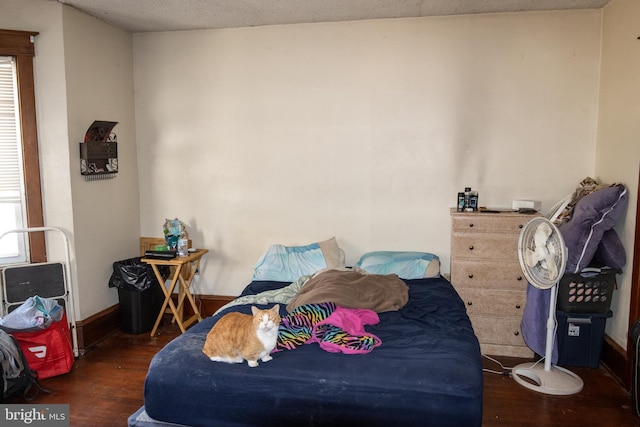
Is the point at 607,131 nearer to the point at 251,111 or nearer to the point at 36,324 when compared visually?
the point at 251,111

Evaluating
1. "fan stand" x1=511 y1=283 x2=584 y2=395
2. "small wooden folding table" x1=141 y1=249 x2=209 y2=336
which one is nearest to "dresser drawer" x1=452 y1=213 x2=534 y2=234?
"fan stand" x1=511 y1=283 x2=584 y2=395

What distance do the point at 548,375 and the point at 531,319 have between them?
1.32ft

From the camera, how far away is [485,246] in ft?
12.3

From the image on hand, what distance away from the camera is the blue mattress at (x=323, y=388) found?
7.51ft

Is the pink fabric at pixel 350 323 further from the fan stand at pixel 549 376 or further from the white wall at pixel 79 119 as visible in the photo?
the white wall at pixel 79 119

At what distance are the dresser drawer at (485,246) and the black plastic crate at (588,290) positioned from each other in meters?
0.41

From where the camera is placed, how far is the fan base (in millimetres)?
3188

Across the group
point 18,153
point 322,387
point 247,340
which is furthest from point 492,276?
point 18,153

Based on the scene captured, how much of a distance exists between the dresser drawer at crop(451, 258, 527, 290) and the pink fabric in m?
1.03

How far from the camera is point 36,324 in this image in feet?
10.7

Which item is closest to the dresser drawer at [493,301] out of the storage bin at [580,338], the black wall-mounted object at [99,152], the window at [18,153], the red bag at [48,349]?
the storage bin at [580,338]

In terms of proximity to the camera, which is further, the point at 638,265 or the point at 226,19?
the point at 226,19

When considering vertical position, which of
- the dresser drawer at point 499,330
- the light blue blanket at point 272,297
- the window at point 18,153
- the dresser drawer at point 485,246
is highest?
the window at point 18,153

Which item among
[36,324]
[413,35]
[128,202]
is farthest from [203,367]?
[413,35]
